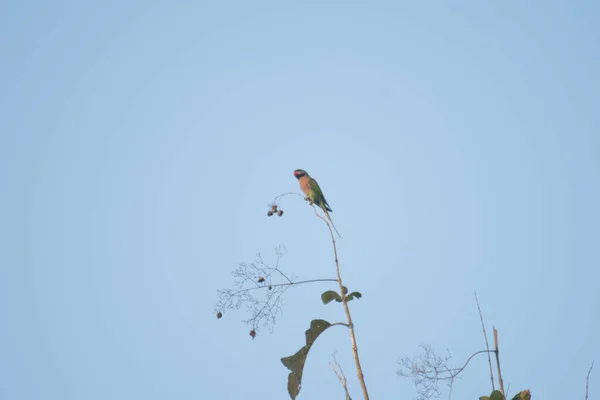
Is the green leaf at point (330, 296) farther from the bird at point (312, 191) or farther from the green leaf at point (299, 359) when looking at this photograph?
the bird at point (312, 191)

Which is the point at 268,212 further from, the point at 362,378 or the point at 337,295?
the point at 362,378

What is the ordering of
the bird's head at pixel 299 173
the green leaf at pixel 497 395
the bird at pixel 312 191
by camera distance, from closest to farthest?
the green leaf at pixel 497 395 → the bird at pixel 312 191 → the bird's head at pixel 299 173

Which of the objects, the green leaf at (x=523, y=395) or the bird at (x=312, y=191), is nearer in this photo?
the green leaf at (x=523, y=395)

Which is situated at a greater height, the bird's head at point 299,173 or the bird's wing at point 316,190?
the bird's head at point 299,173

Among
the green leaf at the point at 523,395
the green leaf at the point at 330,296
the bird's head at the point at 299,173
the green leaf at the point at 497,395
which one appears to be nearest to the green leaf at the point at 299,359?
the green leaf at the point at 330,296

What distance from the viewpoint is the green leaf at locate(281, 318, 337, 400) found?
3.54m

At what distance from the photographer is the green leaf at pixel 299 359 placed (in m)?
3.54

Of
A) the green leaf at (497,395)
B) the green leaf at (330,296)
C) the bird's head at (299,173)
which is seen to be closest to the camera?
the green leaf at (497,395)

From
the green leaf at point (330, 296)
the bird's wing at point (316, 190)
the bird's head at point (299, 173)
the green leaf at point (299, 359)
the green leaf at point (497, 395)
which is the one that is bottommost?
the green leaf at point (497, 395)

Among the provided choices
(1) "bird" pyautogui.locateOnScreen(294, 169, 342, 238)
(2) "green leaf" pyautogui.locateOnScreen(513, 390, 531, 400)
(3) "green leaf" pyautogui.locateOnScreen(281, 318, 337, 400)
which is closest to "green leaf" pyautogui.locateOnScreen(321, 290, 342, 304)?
(3) "green leaf" pyautogui.locateOnScreen(281, 318, 337, 400)

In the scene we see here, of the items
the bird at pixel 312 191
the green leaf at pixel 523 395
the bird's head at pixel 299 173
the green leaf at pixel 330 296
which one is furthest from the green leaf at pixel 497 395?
the bird's head at pixel 299 173

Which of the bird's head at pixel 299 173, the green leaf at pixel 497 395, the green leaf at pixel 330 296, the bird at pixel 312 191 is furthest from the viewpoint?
the bird's head at pixel 299 173

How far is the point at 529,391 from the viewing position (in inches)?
127

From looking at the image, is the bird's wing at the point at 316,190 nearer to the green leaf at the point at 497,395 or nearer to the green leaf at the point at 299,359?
the green leaf at the point at 299,359
